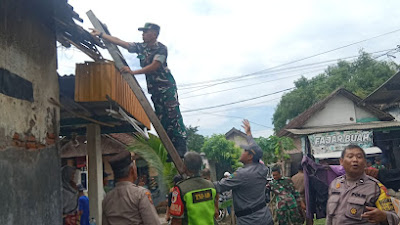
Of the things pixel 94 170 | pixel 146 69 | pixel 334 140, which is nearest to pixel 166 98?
pixel 146 69

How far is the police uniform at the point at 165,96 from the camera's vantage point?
14.4 feet

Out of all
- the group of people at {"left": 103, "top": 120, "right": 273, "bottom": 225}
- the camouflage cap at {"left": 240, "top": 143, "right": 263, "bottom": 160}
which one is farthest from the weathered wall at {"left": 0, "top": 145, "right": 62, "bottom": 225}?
the camouflage cap at {"left": 240, "top": 143, "right": 263, "bottom": 160}

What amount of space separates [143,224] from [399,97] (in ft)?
40.6

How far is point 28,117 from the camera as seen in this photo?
3570 mm

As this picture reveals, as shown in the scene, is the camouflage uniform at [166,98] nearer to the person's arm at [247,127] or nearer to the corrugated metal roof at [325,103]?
the person's arm at [247,127]

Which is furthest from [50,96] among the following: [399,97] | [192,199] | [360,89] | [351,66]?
[351,66]

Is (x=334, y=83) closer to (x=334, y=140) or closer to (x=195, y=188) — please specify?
(x=334, y=140)

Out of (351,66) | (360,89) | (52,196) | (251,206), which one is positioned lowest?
(251,206)

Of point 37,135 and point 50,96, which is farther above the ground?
point 50,96

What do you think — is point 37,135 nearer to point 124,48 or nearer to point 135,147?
point 124,48

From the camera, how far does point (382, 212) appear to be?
284cm

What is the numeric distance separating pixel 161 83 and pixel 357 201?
8.37ft

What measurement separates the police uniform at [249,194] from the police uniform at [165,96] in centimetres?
80

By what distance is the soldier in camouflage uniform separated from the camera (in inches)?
225
